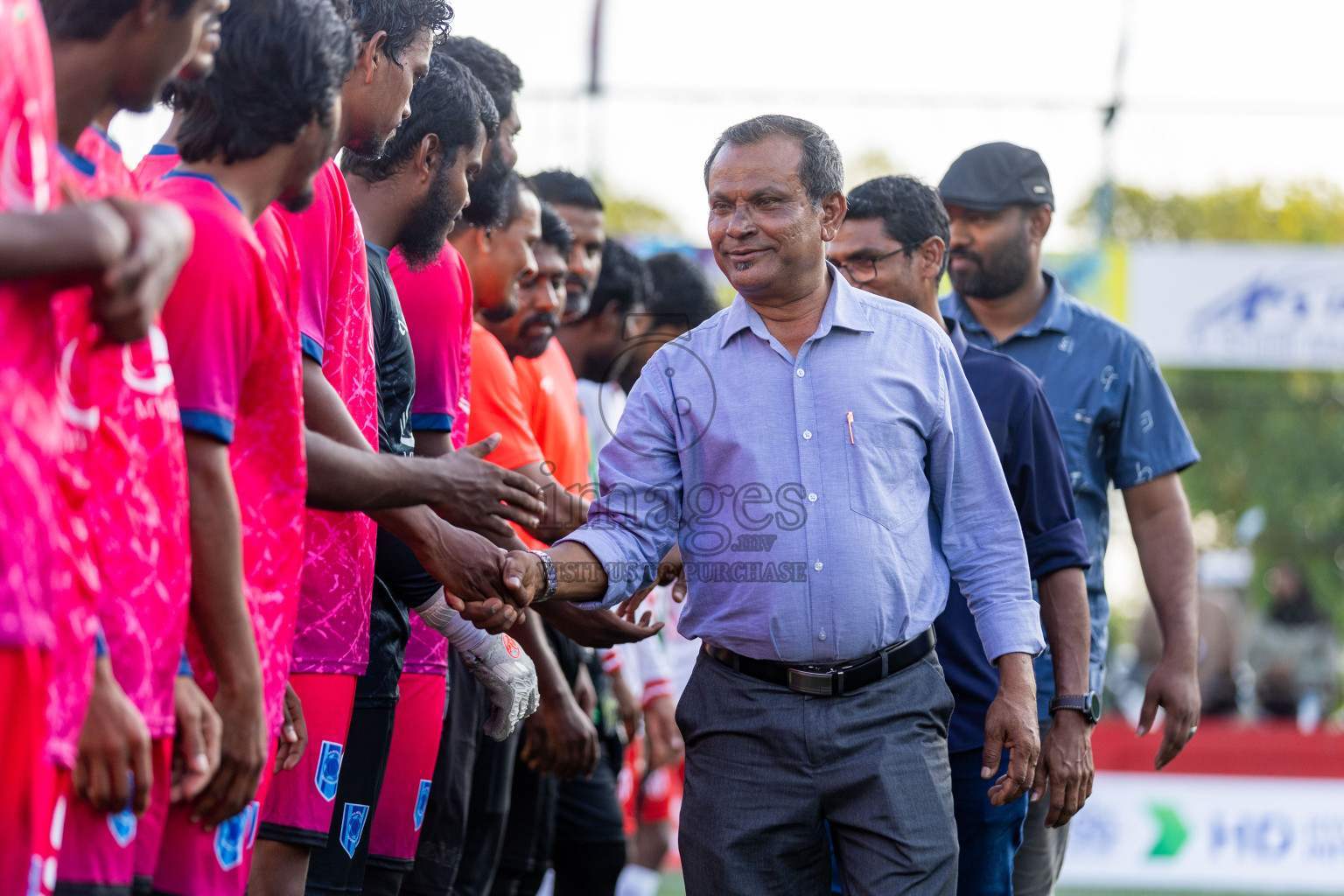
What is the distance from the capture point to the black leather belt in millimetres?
2861

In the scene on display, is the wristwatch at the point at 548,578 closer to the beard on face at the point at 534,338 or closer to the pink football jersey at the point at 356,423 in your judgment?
the pink football jersey at the point at 356,423

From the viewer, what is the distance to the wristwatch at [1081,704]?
10.9 feet

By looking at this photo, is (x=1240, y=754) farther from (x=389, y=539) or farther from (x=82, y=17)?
(x=82, y=17)

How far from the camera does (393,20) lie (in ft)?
9.32

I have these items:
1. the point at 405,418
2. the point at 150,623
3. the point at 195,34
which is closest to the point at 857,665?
the point at 405,418

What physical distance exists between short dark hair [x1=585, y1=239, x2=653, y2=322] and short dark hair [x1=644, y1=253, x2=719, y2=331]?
0.36 meters

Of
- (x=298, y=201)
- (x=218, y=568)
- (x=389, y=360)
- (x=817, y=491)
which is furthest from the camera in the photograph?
(x=389, y=360)

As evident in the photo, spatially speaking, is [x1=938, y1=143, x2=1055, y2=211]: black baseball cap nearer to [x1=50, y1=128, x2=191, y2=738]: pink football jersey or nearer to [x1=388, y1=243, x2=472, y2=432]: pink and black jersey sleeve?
[x1=388, y1=243, x2=472, y2=432]: pink and black jersey sleeve

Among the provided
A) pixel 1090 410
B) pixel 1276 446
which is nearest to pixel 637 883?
pixel 1090 410

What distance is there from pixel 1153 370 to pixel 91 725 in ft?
10.7

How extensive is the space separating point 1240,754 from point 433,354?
6.91 meters

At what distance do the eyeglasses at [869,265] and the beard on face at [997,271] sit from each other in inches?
18.8

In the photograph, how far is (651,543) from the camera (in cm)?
304

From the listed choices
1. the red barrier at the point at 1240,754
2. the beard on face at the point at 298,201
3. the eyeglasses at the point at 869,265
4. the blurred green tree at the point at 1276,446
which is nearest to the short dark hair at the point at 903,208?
the eyeglasses at the point at 869,265
